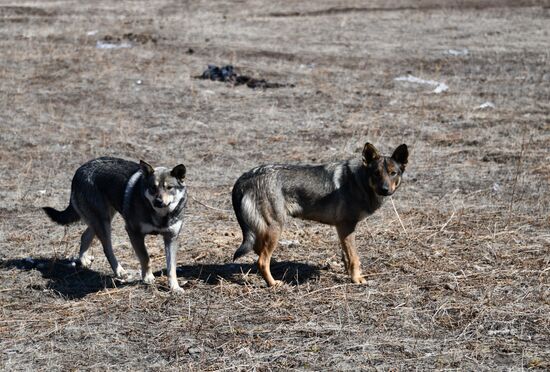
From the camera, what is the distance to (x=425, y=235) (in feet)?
30.0

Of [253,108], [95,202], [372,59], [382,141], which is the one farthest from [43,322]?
[372,59]

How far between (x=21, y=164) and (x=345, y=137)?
18.5ft

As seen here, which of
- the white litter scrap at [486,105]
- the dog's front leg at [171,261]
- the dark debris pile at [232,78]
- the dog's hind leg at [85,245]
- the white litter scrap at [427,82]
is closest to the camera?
the dog's front leg at [171,261]

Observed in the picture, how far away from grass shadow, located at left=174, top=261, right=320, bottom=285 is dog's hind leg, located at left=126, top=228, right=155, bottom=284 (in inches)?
16.3

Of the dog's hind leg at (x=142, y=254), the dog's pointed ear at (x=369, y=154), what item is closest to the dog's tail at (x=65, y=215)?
the dog's hind leg at (x=142, y=254)

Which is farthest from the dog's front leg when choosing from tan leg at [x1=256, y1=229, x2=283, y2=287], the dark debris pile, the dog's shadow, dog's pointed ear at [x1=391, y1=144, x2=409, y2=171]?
the dark debris pile

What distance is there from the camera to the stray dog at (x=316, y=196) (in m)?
7.80

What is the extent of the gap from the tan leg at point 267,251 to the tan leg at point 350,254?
696 millimetres

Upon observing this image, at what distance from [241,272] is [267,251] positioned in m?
0.63

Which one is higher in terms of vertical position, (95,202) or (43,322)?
(95,202)

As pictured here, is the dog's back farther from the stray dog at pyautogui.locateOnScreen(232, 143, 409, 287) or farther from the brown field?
the stray dog at pyautogui.locateOnScreen(232, 143, 409, 287)

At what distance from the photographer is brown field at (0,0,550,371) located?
652 cm

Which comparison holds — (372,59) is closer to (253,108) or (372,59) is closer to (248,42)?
(248,42)

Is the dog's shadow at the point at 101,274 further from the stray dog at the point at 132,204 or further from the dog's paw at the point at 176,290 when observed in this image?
the dog's paw at the point at 176,290
